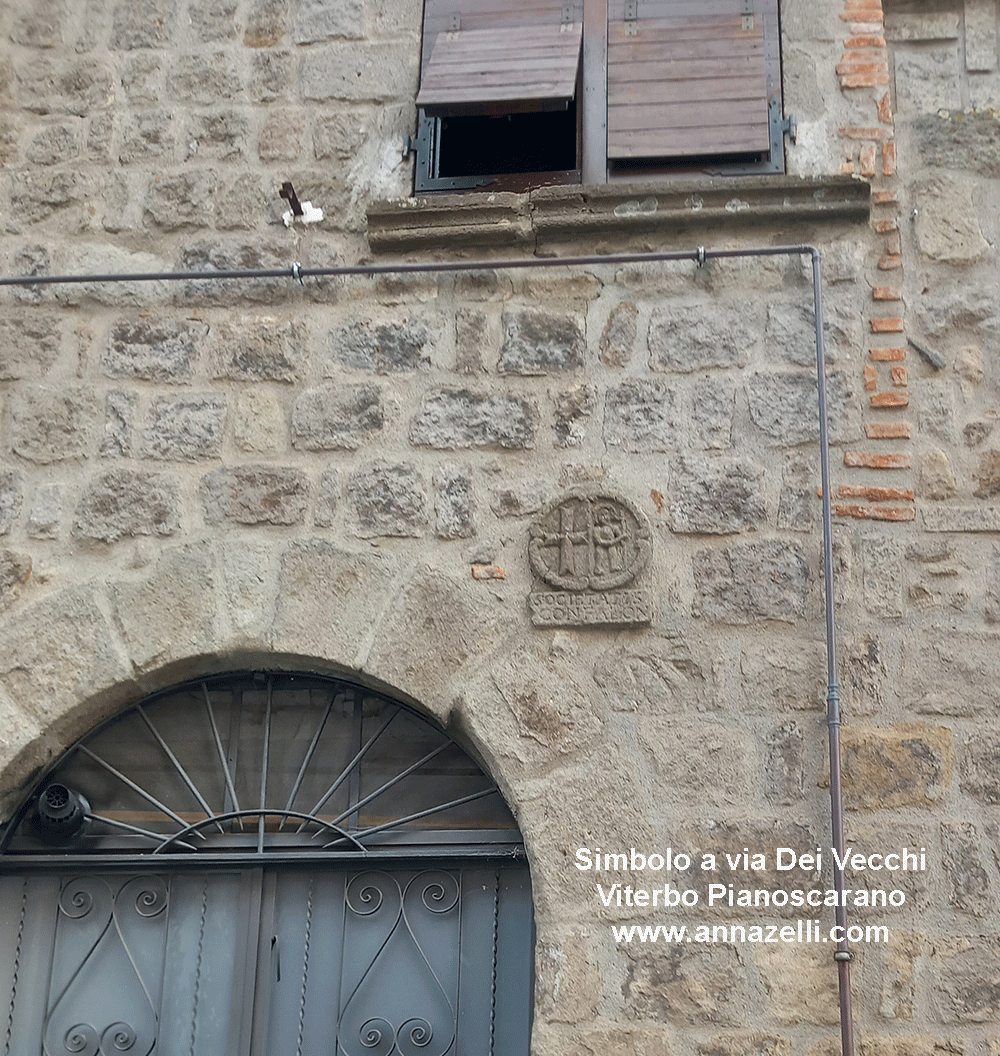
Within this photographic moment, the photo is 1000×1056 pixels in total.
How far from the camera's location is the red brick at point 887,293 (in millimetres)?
3615

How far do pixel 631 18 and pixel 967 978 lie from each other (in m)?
2.91

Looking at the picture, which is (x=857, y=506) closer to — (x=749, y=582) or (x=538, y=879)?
(x=749, y=582)

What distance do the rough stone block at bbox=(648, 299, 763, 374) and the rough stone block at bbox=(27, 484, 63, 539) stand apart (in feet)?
5.58

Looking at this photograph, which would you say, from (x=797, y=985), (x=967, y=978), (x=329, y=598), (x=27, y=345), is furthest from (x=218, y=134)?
(x=967, y=978)

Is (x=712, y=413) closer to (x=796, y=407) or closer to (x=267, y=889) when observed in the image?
(x=796, y=407)

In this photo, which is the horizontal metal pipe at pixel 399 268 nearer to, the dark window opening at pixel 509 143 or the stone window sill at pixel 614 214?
the stone window sill at pixel 614 214

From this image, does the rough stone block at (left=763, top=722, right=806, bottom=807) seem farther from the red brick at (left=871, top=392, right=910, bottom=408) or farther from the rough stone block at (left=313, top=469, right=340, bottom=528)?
the rough stone block at (left=313, top=469, right=340, bottom=528)

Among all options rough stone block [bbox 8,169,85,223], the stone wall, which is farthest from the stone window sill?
rough stone block [bbox 8,169,85,223]

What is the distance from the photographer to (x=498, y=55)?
395cm

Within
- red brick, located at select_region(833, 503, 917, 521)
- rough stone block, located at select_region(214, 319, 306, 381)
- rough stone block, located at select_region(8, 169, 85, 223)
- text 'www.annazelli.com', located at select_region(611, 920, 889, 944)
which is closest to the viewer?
text 'www.annazelli.com', located at select_region(611, 920, 889, 944)

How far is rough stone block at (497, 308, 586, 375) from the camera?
3.66 meters

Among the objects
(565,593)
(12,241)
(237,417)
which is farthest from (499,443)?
(12,241)

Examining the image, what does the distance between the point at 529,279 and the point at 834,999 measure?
2082 mm

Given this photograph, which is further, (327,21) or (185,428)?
(327,21)
